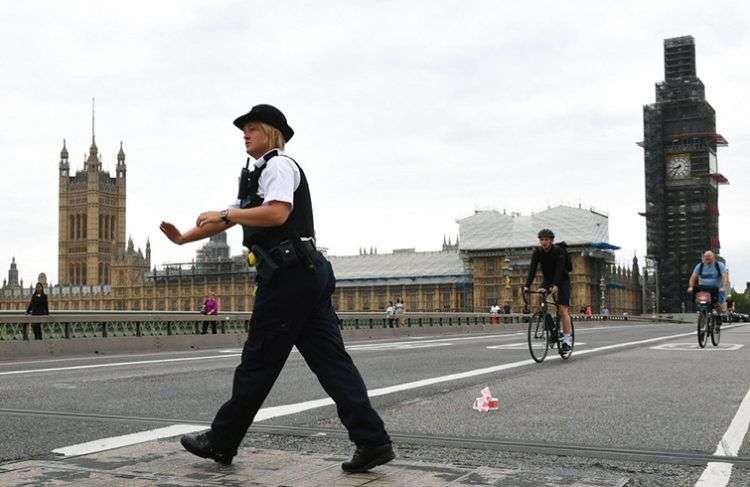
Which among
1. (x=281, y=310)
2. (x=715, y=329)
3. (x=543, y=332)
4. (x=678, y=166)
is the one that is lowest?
(x=715, y=329)

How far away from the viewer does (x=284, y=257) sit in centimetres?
441

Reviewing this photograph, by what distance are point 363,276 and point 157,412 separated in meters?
131

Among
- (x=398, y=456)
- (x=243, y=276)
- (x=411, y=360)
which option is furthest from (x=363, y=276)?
(x=398, y=456)

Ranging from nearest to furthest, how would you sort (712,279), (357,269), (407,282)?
(712,279)
(407,282)
(357,269)

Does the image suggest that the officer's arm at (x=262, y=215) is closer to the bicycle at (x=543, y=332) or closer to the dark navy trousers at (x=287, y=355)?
the dark navy trousers at (x=287, y=355)

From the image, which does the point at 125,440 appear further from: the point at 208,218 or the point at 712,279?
the point at 712,279

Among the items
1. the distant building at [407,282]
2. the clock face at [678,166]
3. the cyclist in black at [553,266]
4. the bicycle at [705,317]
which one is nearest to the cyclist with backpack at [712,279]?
the bicycle at [705,317]

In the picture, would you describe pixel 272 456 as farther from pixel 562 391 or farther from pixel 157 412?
pixel 562 391

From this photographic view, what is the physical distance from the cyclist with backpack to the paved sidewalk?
11547 mm

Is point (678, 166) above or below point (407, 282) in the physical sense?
above

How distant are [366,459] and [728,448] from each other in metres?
2.19

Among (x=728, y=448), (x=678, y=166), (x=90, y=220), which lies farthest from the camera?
(x=90, y=220)

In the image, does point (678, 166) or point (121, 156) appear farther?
point (121, 156)

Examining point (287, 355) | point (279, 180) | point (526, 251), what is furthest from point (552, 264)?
point (526, 251)
